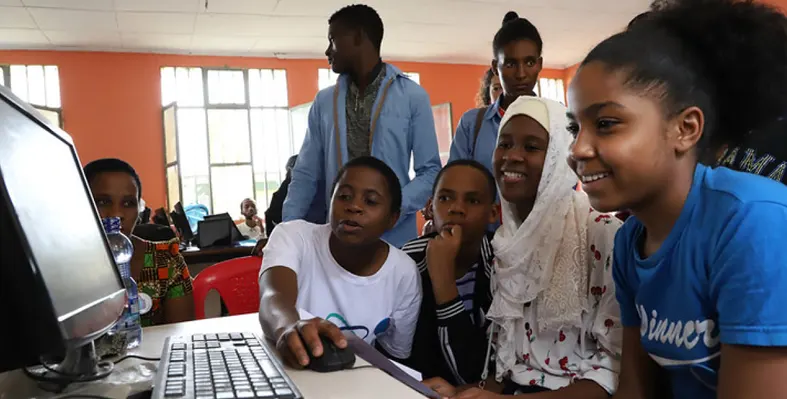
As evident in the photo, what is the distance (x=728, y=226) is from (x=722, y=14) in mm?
360

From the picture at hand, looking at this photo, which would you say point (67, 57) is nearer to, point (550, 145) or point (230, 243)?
point (230, 243)

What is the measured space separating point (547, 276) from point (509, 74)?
119 cm

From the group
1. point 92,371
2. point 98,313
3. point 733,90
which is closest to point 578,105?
point 733,90

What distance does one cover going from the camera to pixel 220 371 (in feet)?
2.49

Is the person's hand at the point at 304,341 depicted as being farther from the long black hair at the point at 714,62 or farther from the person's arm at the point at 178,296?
the person's arm at the point at 178,296

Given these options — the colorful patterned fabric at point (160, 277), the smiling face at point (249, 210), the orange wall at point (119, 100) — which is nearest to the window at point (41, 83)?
the orange wall at point (119, 100)

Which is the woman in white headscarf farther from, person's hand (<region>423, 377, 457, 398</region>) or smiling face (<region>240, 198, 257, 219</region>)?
smiling face (<region>240, 198, 257, 219</region>)

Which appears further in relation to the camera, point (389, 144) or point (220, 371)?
point (389, 144)

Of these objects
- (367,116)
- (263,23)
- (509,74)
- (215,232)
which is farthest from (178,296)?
(263,23)

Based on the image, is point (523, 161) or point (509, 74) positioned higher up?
point (509, 74)

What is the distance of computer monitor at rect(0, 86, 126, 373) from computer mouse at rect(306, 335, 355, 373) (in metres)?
0.28

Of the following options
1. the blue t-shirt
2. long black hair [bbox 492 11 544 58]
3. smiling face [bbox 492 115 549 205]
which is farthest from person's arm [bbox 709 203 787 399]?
long black hair [bbox 492 11 544 58]

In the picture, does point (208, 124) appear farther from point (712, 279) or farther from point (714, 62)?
point (712, 279)

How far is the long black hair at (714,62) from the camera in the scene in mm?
916
